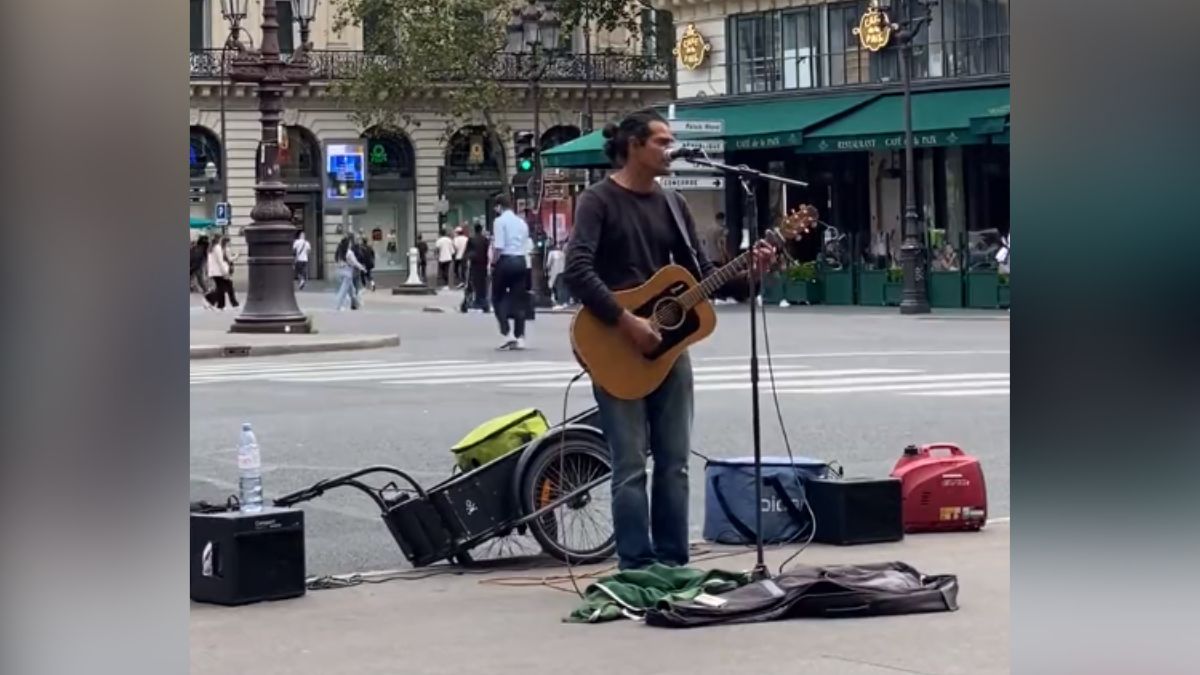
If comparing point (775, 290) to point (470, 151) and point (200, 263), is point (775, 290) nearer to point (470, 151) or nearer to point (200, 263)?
point (200, 263)

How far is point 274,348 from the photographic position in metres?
24.0

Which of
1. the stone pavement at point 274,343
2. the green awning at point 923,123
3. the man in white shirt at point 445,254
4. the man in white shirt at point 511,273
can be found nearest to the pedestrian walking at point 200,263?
the man in white shirt at point 445,254

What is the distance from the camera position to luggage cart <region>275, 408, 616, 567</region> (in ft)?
26.3

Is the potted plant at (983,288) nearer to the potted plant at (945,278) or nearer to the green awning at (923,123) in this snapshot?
the potted plant at (945,278)

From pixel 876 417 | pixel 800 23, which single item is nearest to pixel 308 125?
pixel 800 23

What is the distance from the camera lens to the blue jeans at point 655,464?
7355 millimetres

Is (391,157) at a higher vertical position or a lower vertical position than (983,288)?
higher

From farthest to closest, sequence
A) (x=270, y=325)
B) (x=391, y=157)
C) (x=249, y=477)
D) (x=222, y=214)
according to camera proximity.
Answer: (x=391, y=157) → (x=222, y=214) → (x=270, y=325) → (x=249, y=477)

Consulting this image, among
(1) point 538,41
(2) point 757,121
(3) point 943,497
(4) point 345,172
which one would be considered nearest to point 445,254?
(4) point 345,172

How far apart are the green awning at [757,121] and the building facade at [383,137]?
19336 mm

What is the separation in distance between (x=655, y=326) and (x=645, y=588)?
1.05 m
